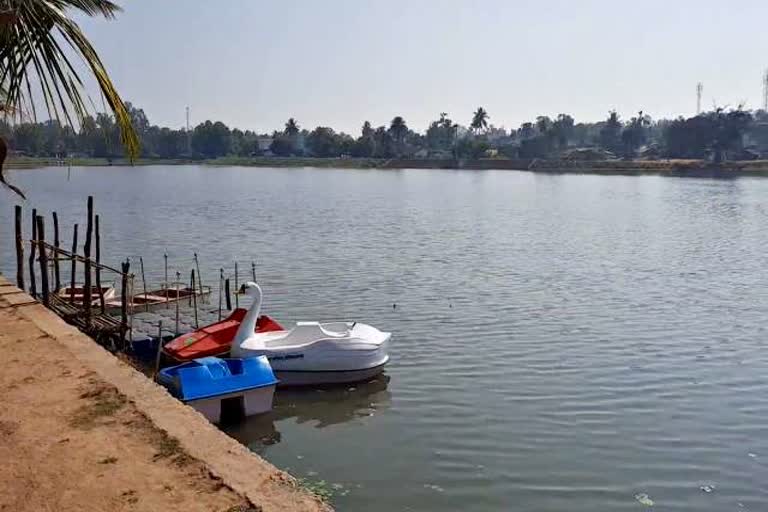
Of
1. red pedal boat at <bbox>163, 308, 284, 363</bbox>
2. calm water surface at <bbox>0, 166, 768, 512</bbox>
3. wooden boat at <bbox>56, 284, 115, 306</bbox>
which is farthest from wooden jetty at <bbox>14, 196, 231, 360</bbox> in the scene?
calm water surface at <bbox>0, 166, 768, 512</bbox>

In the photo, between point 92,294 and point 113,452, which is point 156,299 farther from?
point 113,452

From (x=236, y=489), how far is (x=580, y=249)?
3530cm

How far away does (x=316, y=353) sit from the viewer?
1670 centimetres

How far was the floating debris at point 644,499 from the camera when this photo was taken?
11.0m

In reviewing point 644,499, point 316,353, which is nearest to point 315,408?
point 316,353

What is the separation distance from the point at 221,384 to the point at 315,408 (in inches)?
87.8

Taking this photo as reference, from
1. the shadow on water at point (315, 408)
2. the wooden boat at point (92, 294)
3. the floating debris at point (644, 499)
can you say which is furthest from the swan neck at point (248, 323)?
the floating debris at point (644, 499)

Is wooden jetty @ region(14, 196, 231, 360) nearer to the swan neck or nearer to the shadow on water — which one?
the swan neck

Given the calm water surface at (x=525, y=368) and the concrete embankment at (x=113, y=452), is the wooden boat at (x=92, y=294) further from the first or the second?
the concrete embankment at (x=113, y=452)

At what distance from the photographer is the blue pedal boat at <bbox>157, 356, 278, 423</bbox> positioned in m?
13.9

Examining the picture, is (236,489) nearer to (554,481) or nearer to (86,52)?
(86,52)

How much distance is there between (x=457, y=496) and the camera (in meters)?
11.2

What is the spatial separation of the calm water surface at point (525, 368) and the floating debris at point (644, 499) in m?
0.11

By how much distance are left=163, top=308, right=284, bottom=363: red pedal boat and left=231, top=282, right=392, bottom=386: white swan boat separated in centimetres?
55
